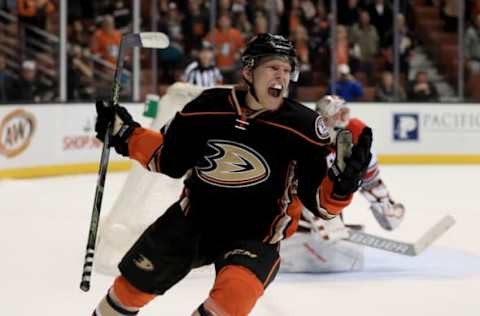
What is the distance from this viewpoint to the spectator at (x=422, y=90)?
36.4 feet

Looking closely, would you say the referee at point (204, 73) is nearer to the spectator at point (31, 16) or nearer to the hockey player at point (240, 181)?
the spectator at point (31, 16)

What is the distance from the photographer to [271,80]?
2.97 m

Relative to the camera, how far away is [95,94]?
10.1 metres

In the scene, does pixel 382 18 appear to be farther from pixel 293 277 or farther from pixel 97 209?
pixel 97 209

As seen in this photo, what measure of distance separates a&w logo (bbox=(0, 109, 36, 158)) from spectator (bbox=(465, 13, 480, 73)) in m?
4.83

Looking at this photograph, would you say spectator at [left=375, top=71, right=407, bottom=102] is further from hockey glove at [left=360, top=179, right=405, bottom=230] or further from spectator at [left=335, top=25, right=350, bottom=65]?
hockey glove at [left=360, top=179, right=405, bottom=230]

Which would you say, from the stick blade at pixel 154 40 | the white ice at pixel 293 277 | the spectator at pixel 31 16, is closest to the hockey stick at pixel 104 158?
the stick blade at pixel 154 40

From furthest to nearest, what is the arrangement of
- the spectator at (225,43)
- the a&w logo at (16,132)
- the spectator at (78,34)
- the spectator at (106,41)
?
the spectator at (225,43), the spectator at (106,41), the spectator at (78,34), the a&w logo at (16,132)

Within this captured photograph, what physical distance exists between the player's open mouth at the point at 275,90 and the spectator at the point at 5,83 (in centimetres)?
620

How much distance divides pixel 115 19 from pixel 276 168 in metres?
7.66

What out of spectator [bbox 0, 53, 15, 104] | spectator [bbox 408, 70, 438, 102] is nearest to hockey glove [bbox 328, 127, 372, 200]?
spectator [bbox 0, 53, 15, 104]

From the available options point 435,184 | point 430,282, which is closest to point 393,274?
point 430,282

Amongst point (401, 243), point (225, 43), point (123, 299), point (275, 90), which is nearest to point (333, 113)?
point (401, 243)

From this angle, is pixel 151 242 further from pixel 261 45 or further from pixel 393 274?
pixel 393 274
